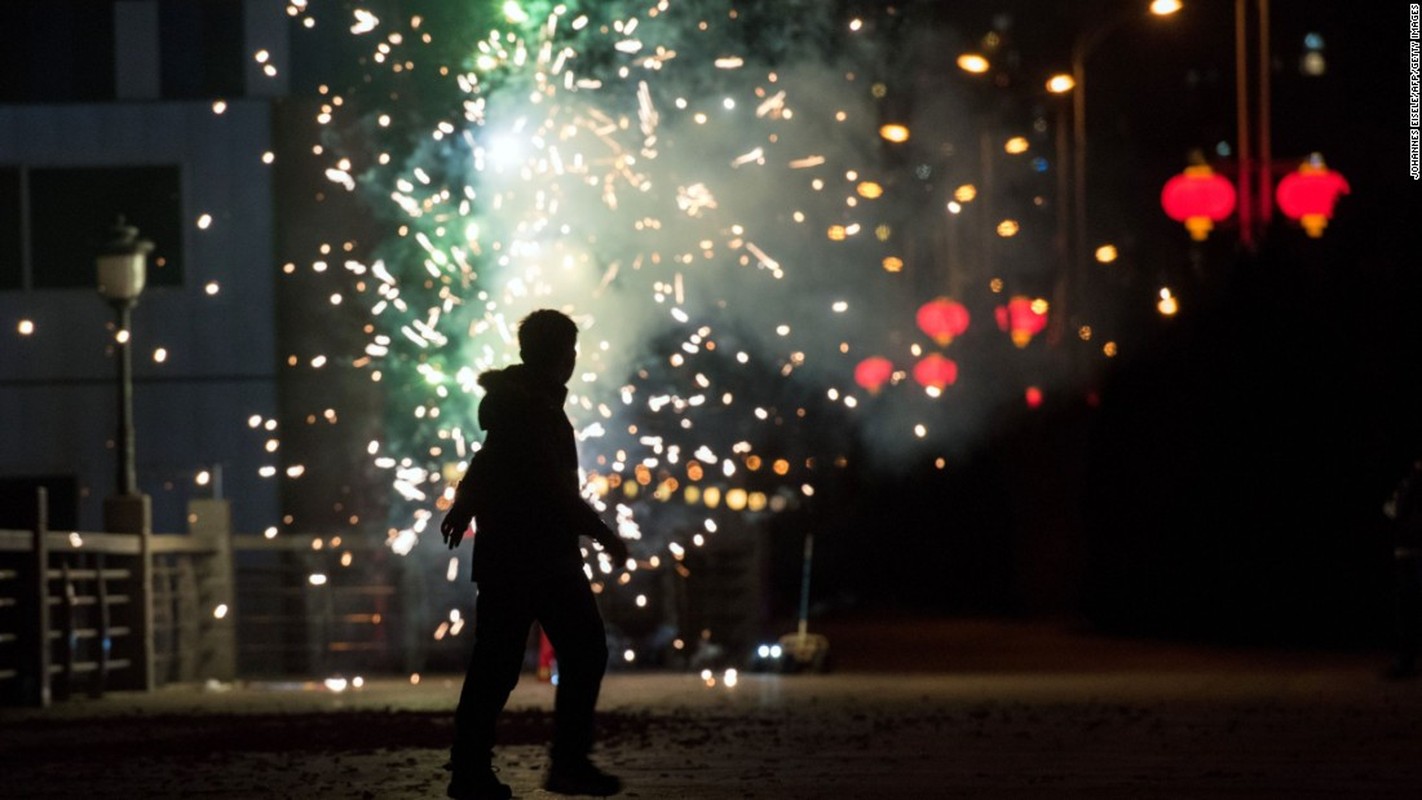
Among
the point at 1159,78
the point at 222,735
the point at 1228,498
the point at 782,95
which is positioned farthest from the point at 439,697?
the point at 1159,78

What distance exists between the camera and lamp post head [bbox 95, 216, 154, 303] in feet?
62.6

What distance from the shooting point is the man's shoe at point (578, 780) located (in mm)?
8336

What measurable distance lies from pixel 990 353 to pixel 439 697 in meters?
24.6

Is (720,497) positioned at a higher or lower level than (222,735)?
higher

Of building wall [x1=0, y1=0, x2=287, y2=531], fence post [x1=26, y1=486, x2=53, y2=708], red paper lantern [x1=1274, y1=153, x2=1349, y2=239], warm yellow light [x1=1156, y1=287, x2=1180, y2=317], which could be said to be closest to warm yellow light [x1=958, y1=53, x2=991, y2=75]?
red paper lantern [x1=1274, y1=153, x2=1349, y2=239]

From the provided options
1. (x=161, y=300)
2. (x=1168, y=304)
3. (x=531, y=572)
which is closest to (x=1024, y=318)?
(x=1168, y=304)

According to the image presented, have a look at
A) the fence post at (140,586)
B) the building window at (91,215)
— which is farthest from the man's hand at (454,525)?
the building window at (91,215)

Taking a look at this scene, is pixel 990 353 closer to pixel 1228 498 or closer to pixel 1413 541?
pixel 1228 498

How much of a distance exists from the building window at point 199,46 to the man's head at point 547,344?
18736 millimetres

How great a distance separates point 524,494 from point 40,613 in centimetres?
889

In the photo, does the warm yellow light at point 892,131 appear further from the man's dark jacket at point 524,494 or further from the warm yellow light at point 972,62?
the man's dark jacket at point 524,494

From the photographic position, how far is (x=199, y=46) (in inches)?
1054

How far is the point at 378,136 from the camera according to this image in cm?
2053

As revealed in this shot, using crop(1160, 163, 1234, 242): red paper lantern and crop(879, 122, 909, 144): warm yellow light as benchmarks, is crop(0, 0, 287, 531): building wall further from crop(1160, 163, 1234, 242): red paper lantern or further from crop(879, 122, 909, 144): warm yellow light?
crop(1160, 163, 1234, 242): red paper lantern
